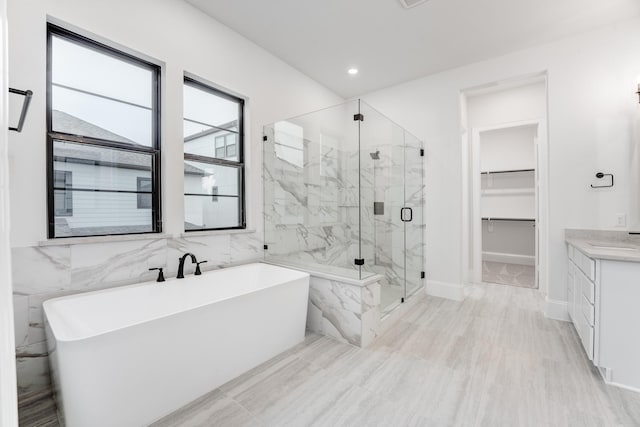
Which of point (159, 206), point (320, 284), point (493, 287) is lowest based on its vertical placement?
point (493, 287)

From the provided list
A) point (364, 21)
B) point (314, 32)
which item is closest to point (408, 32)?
point (364, 21)

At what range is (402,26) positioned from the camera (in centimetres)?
274

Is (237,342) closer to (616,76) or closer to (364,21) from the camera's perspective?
(364,21)

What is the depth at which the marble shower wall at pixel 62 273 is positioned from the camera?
1.68 meters

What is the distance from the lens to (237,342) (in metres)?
1.88

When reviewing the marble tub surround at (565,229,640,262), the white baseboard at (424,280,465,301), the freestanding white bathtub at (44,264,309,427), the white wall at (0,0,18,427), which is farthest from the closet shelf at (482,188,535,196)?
the white wall at (0,0,18,427)

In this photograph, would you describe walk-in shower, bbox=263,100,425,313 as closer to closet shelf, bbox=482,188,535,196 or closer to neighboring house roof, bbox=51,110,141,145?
neighboring house roof, bbox=51,110,141,145

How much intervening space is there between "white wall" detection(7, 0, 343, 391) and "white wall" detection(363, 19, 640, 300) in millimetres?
2376

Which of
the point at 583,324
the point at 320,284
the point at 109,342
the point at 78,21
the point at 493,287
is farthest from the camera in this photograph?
the point at 493,287

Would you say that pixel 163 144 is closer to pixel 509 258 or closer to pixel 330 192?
pixel 330 192

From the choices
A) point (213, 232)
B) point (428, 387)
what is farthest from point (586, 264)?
point (213, 232)

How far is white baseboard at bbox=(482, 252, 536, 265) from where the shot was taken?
5207 mm

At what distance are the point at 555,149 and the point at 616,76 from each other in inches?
30.3

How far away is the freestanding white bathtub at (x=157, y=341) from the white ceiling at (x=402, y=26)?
2.35 metres
